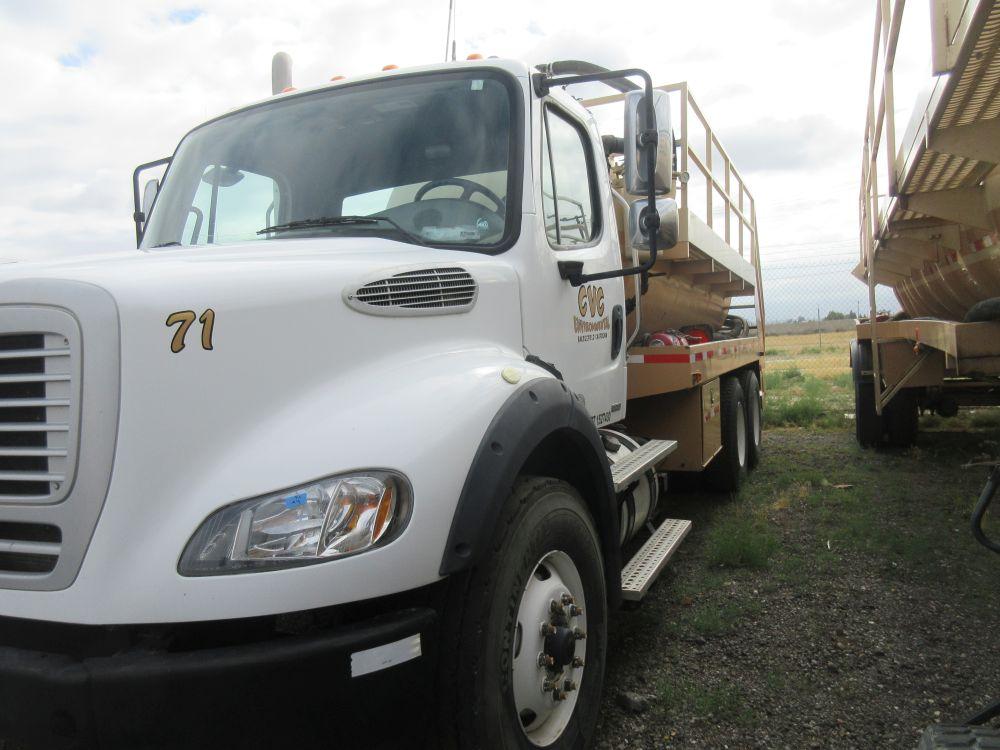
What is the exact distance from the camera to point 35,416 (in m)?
1.78

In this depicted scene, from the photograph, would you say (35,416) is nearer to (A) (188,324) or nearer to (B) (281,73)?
(A) (188,324)

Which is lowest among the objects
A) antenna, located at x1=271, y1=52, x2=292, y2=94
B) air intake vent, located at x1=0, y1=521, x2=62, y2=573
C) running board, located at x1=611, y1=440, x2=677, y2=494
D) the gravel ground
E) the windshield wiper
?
the gravel ground

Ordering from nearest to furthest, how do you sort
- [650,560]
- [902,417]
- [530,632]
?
1. [530,632]
2. [650,560]
3. [902,417]

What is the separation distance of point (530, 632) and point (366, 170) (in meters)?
1.73

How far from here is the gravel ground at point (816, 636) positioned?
2916mm

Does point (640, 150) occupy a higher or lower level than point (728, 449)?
higher

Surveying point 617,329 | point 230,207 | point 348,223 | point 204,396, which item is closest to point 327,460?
point 204,396

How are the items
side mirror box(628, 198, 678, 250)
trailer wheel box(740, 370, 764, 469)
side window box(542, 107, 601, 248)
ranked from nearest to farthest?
side window box(542, 107, 601, 248) < side mirror box(628, 198, 678, 250) < trailer wheel box(740, 370, 764, 469)

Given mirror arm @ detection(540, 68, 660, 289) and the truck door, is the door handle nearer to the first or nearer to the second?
the truck door

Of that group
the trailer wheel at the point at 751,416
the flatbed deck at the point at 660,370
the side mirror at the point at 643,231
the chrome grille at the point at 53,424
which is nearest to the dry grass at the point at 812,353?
the trailer wheel at the point at 751,416

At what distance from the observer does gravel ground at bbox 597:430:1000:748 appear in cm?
292

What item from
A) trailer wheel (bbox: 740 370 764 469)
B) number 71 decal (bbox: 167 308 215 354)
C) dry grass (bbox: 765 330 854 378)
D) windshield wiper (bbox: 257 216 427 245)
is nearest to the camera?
number 71 decal (bbox: 167 308 215 354)

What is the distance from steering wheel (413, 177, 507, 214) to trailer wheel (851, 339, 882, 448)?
244 inches

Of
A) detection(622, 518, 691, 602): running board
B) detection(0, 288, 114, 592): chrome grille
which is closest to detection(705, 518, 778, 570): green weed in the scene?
detection(622, 518, 691, 602): running board
